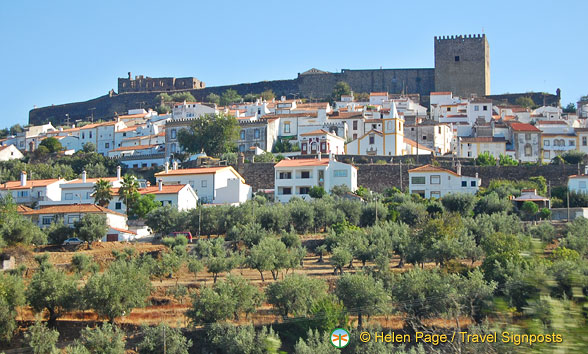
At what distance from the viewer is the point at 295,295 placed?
1048 inches

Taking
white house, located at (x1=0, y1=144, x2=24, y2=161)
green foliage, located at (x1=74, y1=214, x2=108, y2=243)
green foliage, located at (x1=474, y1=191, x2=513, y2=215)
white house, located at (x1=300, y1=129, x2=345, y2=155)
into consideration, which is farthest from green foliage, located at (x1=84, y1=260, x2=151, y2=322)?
white house, located at (x1=0, y1=144, x2=24, y2=161)

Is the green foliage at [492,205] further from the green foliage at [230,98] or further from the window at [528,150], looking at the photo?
the green foliage at [230,98]

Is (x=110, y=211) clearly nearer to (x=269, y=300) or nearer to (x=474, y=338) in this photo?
(x=269, y=300)

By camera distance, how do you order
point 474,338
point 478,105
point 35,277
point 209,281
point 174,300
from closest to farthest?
1. point 474,338
2. point 35,277
3. point 174,300
4. point 209,281
5. point 478,105

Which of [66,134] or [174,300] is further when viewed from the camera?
[66,134]

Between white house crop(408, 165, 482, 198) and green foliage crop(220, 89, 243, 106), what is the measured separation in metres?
43.6

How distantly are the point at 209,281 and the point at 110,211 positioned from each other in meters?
12.3

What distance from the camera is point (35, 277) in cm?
2780

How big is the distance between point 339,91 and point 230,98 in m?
12.9

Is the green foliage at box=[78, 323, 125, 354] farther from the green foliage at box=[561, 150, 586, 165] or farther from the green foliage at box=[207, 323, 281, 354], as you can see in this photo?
the green foliage at box=[561, 150, 586, 165]

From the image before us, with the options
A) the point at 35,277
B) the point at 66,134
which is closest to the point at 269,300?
the point at 35,277

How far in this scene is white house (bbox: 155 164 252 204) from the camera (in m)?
49.3

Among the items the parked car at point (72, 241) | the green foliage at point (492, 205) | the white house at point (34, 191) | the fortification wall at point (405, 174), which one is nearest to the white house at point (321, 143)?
the fortification wall at point (405, 174)

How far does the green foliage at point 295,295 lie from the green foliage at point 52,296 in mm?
6715
